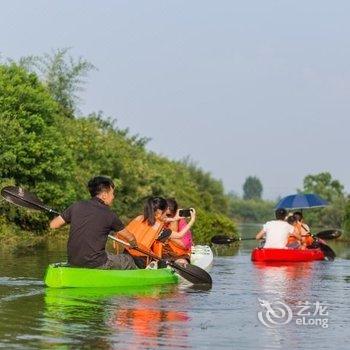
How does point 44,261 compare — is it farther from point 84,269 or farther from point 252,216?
point 252,216

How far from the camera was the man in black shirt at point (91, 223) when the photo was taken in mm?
13398

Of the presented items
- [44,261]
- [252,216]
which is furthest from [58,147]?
[252,216]

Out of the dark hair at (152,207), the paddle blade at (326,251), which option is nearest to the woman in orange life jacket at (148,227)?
the dark hair at (152,207)

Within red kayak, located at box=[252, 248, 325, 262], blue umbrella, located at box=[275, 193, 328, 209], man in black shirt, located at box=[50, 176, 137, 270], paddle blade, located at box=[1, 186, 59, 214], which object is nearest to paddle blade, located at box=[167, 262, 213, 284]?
man in black shirt, located at box=[50, 176, 137, 270]

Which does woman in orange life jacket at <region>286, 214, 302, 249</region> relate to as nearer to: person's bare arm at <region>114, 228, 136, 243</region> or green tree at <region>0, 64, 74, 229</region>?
green tree at <region>0, 64, 74, 229</region>

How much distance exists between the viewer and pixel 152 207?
1556 cm

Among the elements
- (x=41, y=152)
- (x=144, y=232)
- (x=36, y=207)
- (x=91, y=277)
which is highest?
(x=41, y=152)

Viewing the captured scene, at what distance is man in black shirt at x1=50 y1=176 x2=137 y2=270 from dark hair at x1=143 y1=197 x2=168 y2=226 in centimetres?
181

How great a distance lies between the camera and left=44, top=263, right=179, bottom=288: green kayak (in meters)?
13.5

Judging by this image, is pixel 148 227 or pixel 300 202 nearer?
pixel 148 227

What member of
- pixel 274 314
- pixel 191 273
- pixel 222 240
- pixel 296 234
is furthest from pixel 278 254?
pixel 274 314

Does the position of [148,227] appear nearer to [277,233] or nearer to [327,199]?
[277,233]

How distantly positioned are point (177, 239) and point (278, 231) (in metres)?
6.38

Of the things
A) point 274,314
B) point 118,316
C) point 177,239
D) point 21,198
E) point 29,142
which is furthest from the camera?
point 29,142
